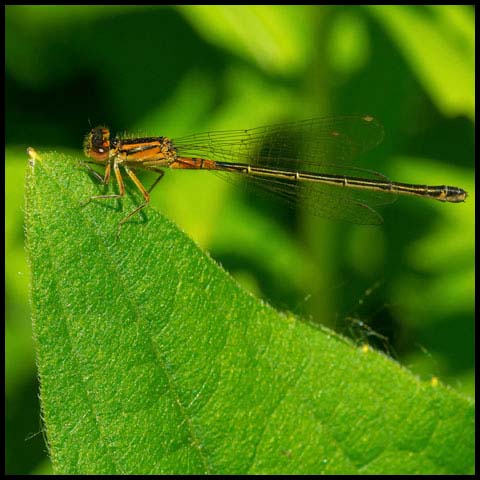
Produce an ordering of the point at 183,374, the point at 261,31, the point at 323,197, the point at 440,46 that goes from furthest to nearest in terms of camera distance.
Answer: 1. the point at 323,197
2. the point at 261,31
3. the point at 440,46
4. the point at 183,374

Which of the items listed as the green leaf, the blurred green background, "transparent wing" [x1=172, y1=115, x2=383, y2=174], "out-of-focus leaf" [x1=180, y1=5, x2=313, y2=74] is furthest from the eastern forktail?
the green leaf

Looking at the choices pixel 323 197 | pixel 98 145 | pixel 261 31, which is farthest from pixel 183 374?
pixel 261 31

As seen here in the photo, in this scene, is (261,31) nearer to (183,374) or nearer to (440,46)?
(440,46)

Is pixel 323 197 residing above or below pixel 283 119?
below

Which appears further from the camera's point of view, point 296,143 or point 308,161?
point 308,161

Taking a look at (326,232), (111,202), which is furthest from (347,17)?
(111,202)

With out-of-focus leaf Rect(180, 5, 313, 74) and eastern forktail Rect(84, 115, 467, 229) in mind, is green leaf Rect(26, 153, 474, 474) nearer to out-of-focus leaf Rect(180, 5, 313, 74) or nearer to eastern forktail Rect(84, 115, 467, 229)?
eastern forktail Rect(84, 115, 467, 229)

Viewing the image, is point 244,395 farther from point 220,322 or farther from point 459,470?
point 459,470
